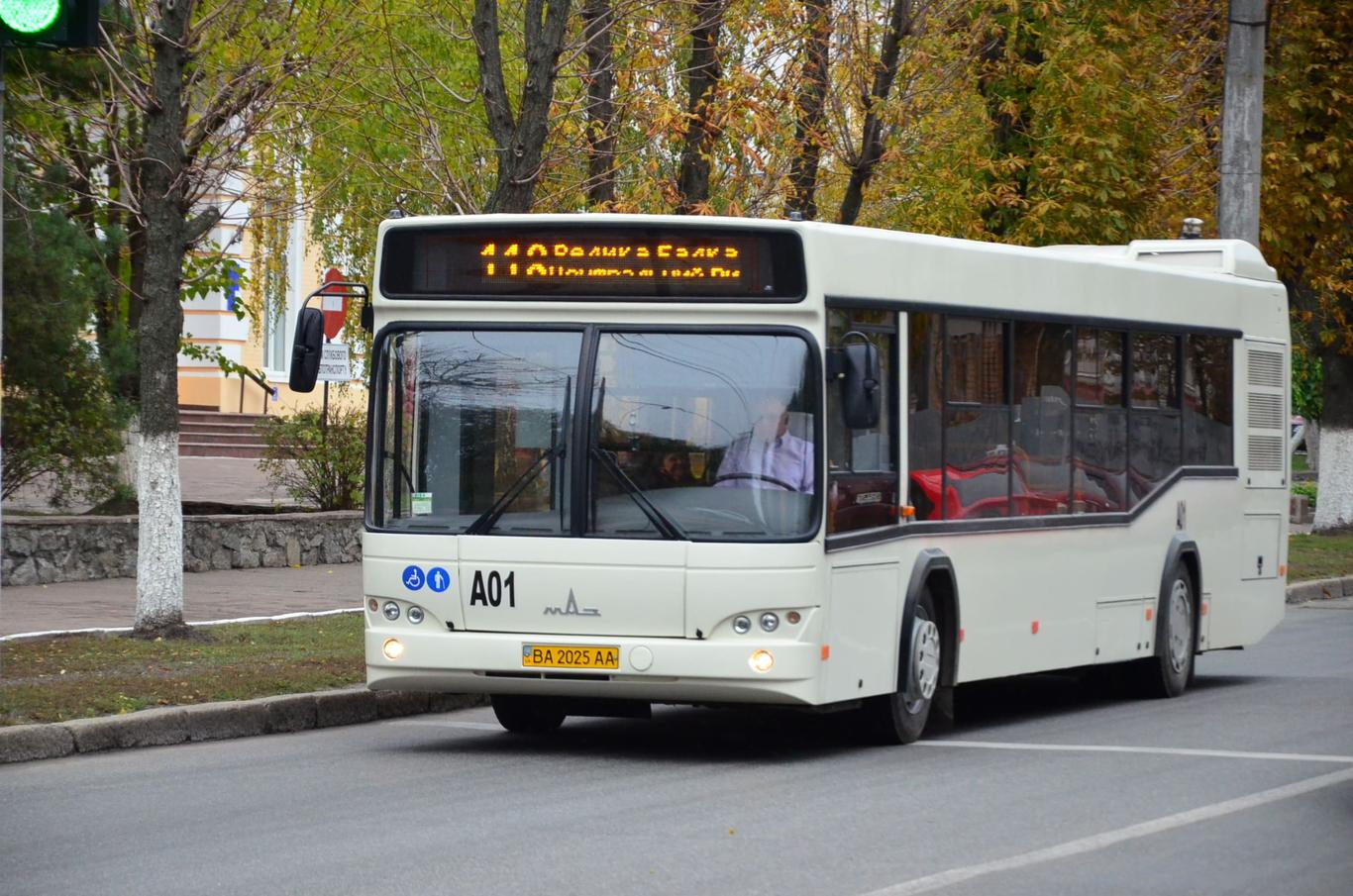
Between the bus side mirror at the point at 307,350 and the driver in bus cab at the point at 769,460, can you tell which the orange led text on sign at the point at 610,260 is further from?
the bus side mirror at the point at 307,350

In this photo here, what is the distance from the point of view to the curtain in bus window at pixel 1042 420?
13.5 m

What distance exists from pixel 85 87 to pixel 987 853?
45.0ft

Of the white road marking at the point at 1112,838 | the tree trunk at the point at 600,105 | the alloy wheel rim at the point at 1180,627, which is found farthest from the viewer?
the tree trunk at the point at 600,105

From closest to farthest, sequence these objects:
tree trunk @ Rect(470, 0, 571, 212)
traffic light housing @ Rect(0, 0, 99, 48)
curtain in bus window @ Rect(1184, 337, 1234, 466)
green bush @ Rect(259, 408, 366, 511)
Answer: traffic light housing @ Rect(0, 0, 99, 48)
curtain in bus window @ Rect(1184, 337, 1234, 466)
tree trunk @ Rect(470, 0, 571, 212)
green bush @ Rect(259, 408, 366, 511)

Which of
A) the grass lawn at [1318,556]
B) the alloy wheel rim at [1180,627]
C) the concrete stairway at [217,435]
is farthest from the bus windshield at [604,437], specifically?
the concrete stairway at [217,435]

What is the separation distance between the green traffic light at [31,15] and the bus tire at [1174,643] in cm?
829

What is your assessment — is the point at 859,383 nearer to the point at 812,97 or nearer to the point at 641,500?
the point at 641,500

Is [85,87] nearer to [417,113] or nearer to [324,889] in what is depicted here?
[417,113]

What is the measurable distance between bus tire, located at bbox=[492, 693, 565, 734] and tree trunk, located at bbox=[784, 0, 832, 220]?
9.20 m

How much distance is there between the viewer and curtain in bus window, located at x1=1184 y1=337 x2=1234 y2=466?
15.9m

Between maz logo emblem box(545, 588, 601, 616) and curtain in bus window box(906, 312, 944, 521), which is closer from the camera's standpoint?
maz logo emblem box(545, 588, 601, 616)

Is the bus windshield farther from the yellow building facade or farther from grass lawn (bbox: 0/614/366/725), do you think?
the yellow building facade

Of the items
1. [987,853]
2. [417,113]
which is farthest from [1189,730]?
[417,113]

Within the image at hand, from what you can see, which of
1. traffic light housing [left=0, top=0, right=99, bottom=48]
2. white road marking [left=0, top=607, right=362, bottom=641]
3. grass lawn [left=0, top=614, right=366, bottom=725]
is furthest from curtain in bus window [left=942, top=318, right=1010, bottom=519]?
white road marking [left=0, top=607, right=362, bottom=641]
